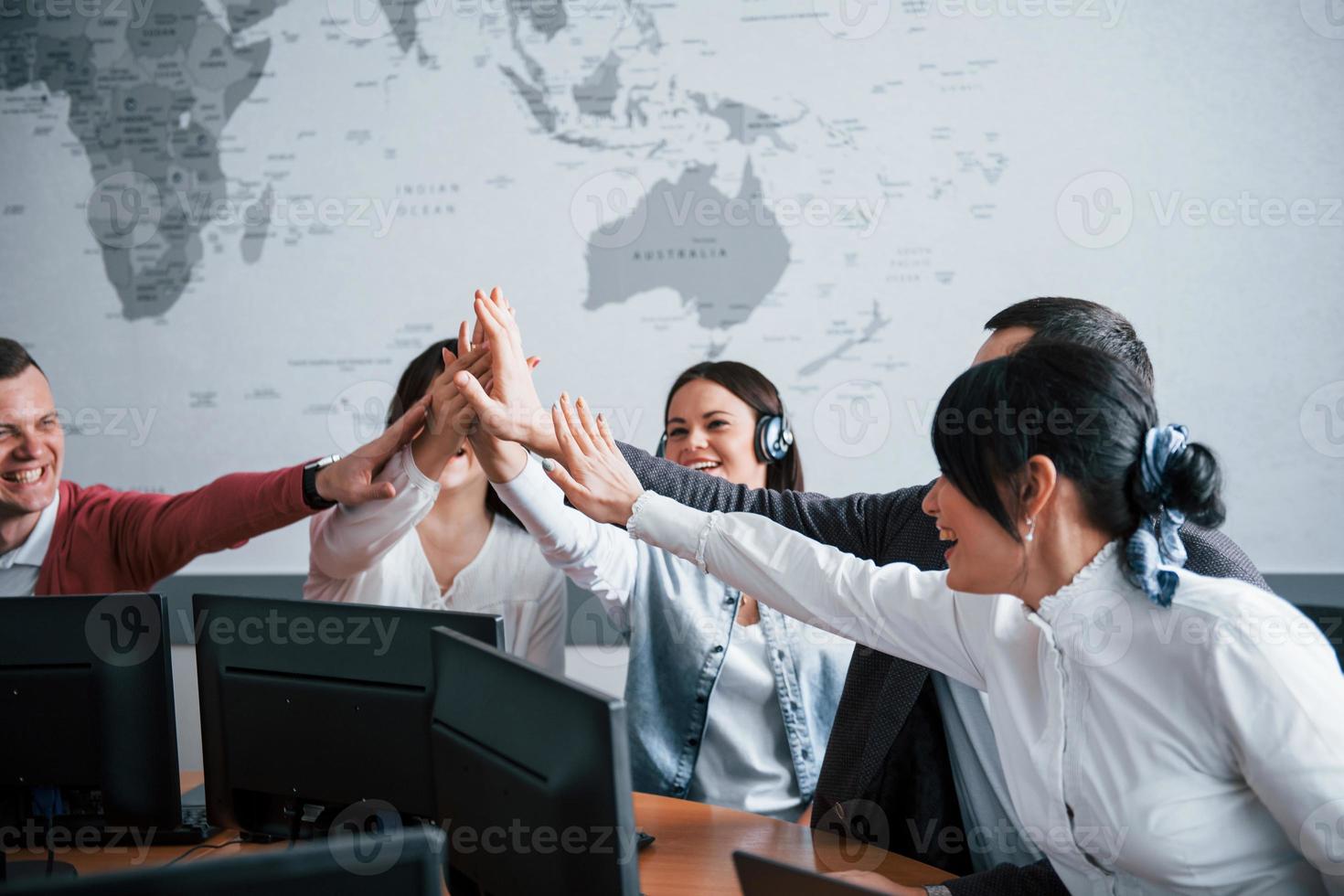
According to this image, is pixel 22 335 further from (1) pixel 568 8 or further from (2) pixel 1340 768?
(2) pixel 1340 768

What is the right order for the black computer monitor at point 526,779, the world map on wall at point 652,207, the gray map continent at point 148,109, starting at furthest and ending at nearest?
1. the gray map continent at point 148,109
2. the world map on wall at point 652,207
3. the black computer monitor at point 526,779

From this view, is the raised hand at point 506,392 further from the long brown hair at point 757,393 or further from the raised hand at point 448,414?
the long brown hair at point 757,393

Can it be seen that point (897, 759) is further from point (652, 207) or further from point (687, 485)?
point (652, 207)

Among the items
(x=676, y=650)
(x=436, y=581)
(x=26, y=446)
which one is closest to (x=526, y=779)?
(x=676, y=650)

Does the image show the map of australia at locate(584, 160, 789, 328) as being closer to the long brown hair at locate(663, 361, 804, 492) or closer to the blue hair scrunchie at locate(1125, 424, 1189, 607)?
the long brown hair at locate(663, 361, 804, 492)

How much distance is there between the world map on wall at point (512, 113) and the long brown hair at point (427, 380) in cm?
67

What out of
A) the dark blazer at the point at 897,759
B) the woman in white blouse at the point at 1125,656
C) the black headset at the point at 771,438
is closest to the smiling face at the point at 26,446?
the black headset at the point at 771,438

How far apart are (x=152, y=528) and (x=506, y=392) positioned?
98 centimetres

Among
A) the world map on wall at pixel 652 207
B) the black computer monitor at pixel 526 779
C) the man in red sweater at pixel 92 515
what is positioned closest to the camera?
the black computer monitor at pixel 526 779

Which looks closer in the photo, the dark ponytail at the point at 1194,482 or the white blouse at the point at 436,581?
the dark ponytail at the point at 1194,482

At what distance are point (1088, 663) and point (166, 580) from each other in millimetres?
2739

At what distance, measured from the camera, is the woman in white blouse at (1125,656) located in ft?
3.81

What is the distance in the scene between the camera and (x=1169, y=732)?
1262 millimetres

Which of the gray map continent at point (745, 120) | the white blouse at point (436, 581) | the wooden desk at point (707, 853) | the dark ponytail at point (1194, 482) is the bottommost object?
the wooden desk at point (707, 853)
